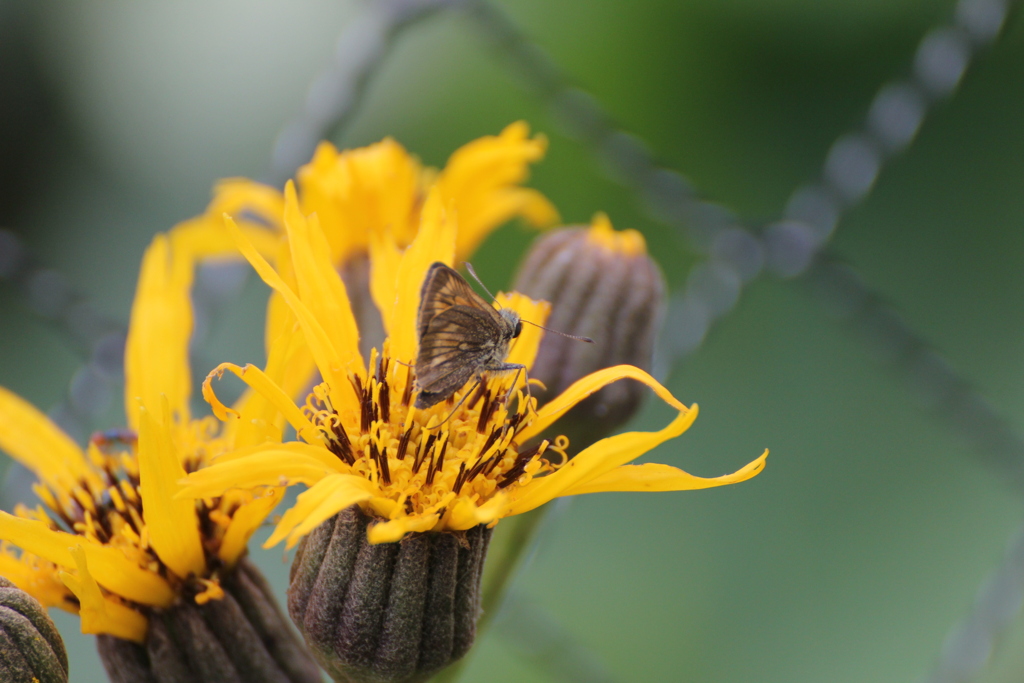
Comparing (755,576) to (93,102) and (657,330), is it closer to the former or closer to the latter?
(657,330)

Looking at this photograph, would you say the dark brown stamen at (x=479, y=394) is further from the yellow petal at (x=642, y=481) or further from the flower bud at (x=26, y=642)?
the flower bud at (x=26, y=642)

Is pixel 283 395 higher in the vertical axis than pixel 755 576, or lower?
higher

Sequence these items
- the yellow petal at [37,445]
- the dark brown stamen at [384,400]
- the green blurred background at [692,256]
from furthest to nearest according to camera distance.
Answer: the green blurred background at [692,256], the yellow petal at [37,445], the dark brown stamen at [384,400]

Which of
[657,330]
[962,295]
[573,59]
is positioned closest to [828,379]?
[962,295]

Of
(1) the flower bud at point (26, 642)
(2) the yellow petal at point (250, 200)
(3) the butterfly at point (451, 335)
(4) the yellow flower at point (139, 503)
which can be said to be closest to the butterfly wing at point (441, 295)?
(3) the butterfly at point (451, 335)

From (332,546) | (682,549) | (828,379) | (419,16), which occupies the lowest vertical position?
(682,549)

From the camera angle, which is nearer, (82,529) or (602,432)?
(82,529)

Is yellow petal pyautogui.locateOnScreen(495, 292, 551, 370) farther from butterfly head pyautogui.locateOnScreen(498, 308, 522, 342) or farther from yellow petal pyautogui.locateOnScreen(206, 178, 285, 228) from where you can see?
yellow petal pyautogui.locateOnScreen(206, 178, 285, 228)
